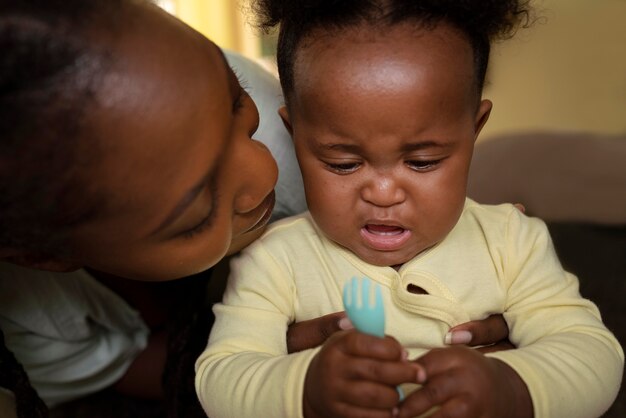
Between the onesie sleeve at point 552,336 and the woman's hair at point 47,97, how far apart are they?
1.62 feet

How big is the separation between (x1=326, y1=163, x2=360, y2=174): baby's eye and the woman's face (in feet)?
0.28

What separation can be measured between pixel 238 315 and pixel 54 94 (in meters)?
0.37

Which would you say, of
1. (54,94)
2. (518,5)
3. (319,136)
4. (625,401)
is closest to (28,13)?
(54,94)

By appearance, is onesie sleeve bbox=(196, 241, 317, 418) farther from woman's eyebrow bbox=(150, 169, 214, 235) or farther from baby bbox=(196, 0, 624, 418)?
woman's eyebrow bbox=(150, 169, 214, 235)

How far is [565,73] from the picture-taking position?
2.18 meters

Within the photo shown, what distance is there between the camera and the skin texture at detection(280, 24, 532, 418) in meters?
0.69

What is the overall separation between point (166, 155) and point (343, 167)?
0.23 m

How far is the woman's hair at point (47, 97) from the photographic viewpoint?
63 centimetres

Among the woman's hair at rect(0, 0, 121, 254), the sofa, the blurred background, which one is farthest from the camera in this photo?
the blurred background

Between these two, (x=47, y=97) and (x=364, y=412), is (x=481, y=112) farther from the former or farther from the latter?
(x=47, y=97)

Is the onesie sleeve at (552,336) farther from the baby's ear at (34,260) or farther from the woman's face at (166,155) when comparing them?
the baby's ear at (34,260)

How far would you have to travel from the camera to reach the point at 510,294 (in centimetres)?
89

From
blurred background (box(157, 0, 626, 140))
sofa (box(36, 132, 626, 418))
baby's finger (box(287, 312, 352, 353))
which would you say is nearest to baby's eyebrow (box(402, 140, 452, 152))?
baby's finger (box(287, 312, 352, 353))

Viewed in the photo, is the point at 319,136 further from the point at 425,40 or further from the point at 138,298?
the point at 138,298
